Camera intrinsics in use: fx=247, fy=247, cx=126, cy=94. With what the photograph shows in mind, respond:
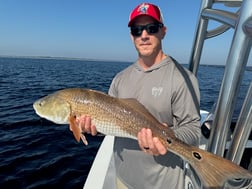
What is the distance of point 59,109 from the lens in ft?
9.84

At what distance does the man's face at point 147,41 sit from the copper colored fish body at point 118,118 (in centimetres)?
57

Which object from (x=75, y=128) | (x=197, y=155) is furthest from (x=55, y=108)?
(x=197, y=155)

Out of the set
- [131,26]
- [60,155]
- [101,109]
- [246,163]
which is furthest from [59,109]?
[60,155]

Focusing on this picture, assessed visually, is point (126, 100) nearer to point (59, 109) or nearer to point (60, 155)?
point (59, 109)

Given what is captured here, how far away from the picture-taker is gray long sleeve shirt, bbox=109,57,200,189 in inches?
97.6

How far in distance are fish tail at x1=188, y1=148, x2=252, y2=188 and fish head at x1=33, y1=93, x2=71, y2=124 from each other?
1.58 metres

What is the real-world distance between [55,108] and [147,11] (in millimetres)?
1585

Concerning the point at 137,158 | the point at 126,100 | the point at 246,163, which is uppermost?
the point at 126,100

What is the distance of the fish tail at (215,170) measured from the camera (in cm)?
166

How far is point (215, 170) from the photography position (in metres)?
1.86

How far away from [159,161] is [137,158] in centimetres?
25

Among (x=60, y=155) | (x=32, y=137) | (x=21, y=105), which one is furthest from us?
(x=21, y=105)

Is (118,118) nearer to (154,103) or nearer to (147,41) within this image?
(154,103)

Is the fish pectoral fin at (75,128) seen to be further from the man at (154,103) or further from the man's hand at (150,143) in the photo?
the man's hand at (150,143)
